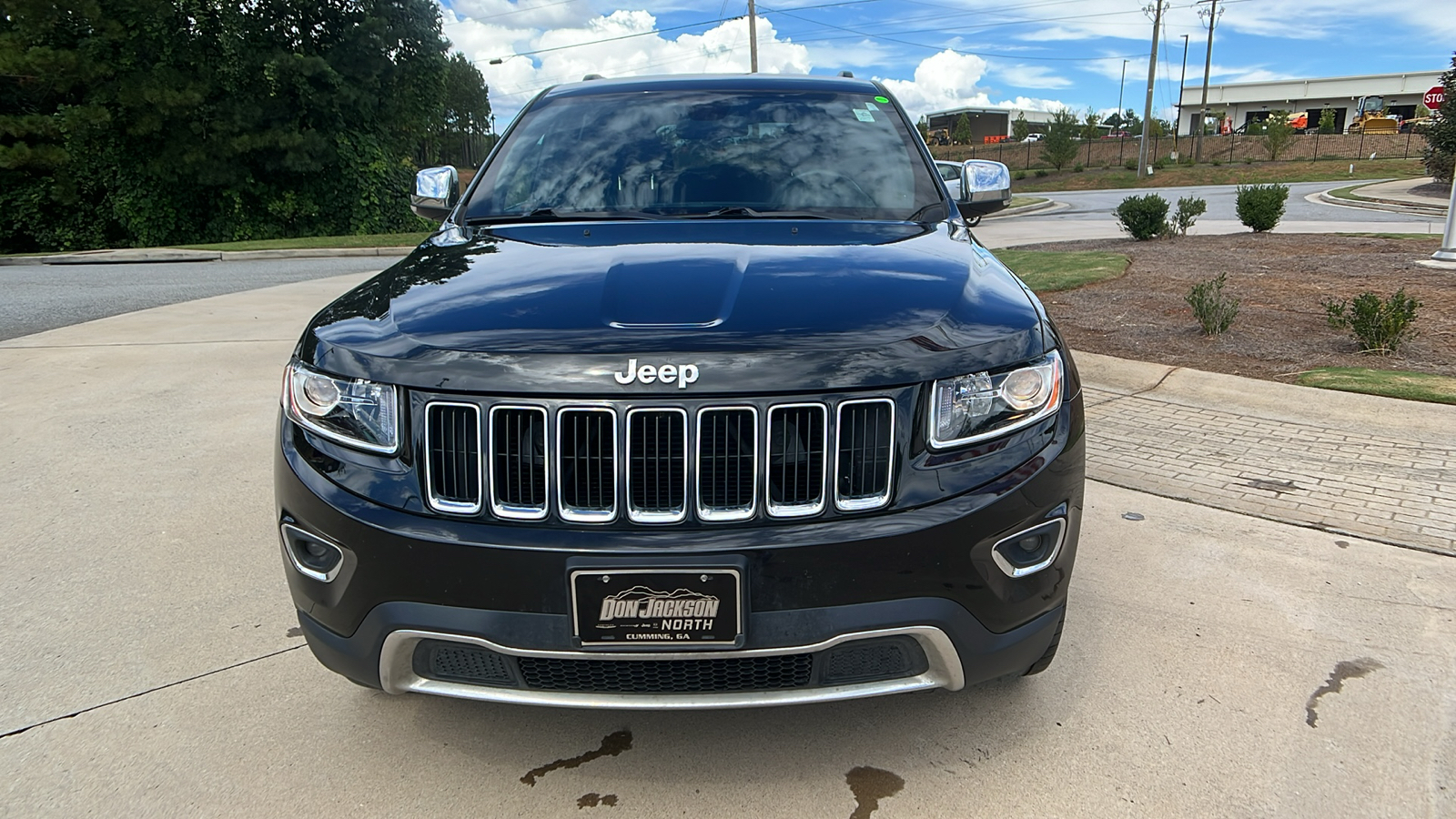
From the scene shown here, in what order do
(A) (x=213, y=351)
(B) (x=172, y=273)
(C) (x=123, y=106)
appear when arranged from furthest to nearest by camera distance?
(C) (x=123, y=106), (B) (x=172, y=273), (A) (x=213, y=351)

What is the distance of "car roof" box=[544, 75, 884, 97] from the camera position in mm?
3711

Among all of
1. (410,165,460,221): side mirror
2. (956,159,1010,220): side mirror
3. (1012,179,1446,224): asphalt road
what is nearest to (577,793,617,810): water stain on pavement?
(410,165,460,221): side mirror

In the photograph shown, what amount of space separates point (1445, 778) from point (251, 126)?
87.5 ft

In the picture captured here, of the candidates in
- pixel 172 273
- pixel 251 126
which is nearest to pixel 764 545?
pixel 172 273

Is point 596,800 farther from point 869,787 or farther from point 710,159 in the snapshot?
point 710,159

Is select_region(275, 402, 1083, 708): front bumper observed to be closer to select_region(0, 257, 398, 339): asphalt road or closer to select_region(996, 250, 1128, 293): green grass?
select_region(996, 250, 1128, 293): green grass

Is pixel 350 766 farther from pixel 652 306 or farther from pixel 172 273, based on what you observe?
pixel 172 273

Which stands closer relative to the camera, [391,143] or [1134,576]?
[1134,576]

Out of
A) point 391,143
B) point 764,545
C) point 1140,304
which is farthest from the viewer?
point 391,143

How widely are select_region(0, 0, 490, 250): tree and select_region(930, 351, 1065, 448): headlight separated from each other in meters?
25.1

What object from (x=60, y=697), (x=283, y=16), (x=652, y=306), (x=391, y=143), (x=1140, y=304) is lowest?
(x=60, y=697)

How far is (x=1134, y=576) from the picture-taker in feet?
11.1

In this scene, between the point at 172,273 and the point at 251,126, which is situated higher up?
the point at 251,126

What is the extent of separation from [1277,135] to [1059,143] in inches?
405
